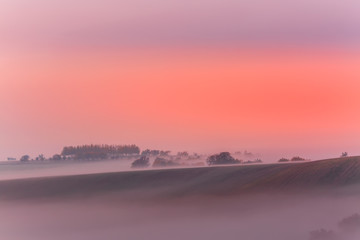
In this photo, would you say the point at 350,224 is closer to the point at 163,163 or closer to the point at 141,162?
the point at 163,163

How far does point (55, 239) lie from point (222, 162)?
1507mm

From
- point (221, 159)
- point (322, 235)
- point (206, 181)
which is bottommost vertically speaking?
point (322, 235)

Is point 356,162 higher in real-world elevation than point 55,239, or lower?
higher

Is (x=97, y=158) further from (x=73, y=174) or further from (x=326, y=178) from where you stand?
(x=326, y=178)

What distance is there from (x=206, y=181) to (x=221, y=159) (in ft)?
0.90

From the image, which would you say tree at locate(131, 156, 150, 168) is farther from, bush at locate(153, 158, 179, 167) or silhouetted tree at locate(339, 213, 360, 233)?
silhouetted tree at locate(339, 213, 360, 233)

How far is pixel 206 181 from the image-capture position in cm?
521

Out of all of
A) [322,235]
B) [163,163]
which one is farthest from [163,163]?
[322,235]

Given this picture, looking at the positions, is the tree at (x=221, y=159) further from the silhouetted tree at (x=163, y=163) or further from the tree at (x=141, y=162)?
the tree at (x=141, y=162)

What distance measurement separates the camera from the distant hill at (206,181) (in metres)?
5.04

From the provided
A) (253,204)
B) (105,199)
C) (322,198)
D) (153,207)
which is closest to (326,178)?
(322,198)

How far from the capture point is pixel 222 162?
5070 mm

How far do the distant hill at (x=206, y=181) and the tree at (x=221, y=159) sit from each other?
0.20ft

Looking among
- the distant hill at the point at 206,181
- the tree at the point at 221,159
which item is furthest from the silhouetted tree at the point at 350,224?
the tree at the point at 221,159
